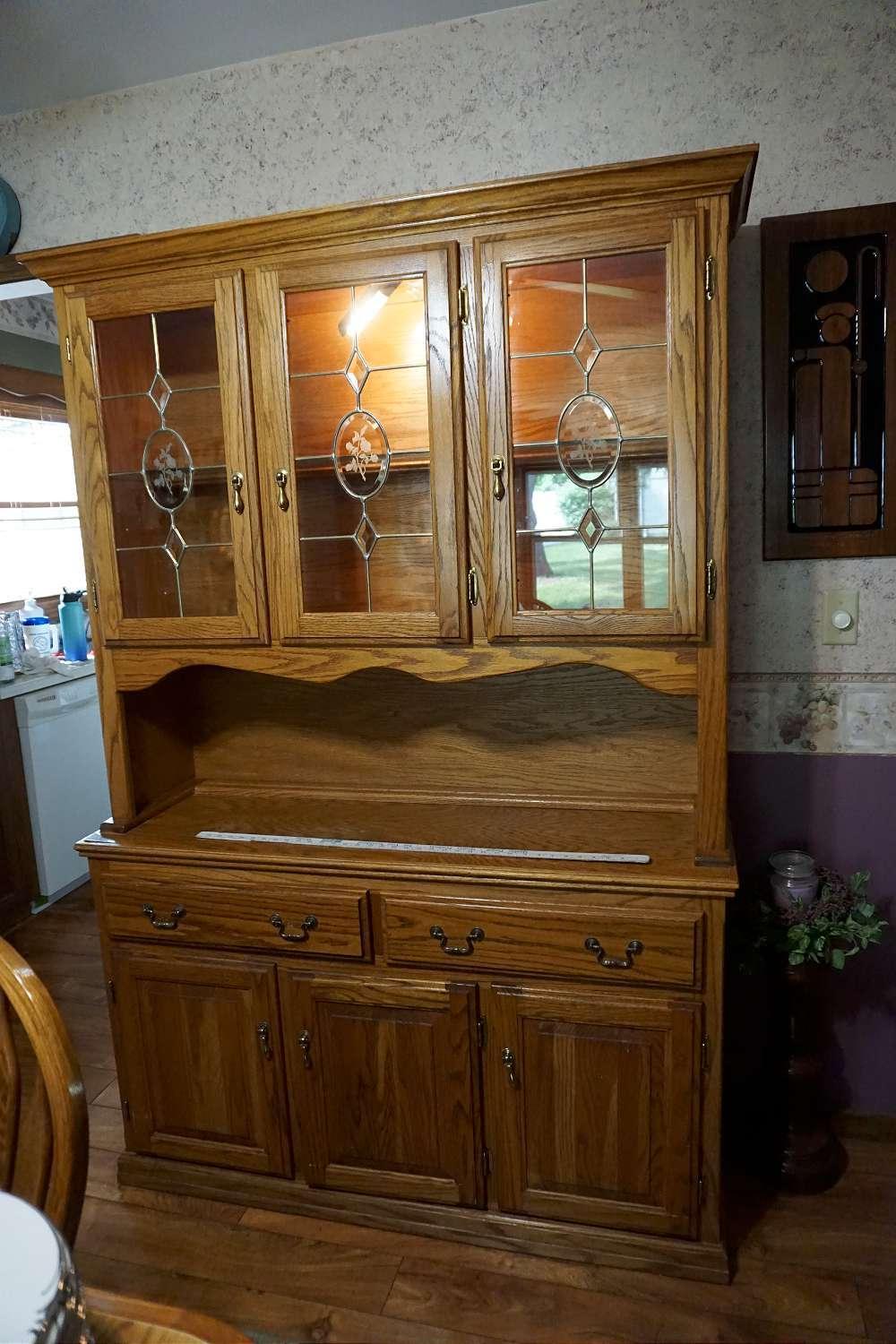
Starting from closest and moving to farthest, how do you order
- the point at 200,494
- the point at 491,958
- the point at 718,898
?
the point at 718,898, the point at 491,958, the point at 200,494

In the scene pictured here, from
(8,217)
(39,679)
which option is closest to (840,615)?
(8,217)

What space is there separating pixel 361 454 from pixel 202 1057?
1295 millimetres

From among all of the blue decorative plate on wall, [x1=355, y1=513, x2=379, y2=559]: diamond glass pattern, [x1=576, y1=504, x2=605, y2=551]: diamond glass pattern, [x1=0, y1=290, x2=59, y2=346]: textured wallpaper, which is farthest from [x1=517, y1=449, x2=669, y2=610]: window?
[x1=0, y1=290, x2=59, y2=346]: textured wallpaper

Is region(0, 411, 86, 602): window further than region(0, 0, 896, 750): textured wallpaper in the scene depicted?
Yes

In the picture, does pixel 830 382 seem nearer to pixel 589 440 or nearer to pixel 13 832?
pixel 589 440

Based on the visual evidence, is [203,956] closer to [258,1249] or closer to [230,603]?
[258,1249]

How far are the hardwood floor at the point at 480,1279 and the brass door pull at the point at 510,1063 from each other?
0.37m

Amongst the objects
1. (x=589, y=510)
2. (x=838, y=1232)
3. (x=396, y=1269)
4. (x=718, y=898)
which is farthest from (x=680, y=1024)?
(x=589, y=510)

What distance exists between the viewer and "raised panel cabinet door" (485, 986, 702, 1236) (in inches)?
66.4

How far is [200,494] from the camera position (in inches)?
73.0

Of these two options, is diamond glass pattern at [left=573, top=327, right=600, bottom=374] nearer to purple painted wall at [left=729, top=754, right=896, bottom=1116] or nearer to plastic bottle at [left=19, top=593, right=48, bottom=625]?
purple painted wall at [left=729, top=754, right=896, bottom=1116]

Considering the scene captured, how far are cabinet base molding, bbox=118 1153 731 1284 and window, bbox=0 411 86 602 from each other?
274 centimetres

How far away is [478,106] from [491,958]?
177 centimetres

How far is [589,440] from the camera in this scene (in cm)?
163
